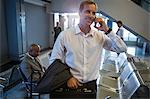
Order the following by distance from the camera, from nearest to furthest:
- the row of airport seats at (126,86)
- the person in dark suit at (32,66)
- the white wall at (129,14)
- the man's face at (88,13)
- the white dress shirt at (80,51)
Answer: the man's face at (88,13)
the white dress shirt at (80,51)
the row of airport seats at (126,86)
the person in dark suit at (32,66)
the white wall at (129,14)

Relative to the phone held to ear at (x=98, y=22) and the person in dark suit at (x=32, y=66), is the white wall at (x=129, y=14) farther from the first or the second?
the phone held to ear at (x=98, y=22)

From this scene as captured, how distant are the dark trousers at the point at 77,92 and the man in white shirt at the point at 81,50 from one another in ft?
0.10

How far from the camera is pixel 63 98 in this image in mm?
1855

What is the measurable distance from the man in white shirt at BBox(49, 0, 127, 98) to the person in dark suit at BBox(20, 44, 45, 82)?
2195mm

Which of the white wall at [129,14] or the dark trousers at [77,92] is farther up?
the white wall at [129,14]

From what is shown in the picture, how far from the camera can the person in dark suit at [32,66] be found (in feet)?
13.3

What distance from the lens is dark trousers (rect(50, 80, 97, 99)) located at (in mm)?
1839

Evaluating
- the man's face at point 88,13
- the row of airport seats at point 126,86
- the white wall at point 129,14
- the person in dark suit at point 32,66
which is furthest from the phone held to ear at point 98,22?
the white wall at point 129,14

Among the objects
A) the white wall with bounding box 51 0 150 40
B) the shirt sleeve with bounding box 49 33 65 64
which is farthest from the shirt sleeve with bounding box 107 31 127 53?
the white wall with bounding box 51 0 150 40

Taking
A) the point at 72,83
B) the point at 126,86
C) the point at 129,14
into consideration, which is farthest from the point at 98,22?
the point at 129,14

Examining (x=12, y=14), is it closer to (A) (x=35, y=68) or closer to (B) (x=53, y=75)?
(A) (x=35, y=68)

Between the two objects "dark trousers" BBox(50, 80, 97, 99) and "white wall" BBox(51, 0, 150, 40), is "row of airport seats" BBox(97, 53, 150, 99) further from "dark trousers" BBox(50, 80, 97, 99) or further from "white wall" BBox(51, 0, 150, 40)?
"dark trousers" BBox(50, 80, 97, 99)

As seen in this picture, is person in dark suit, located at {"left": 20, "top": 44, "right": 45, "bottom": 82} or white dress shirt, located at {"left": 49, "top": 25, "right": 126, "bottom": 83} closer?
white dress shirt, located at {"left": 49, "top": 25, "right": 126, "bottom": 83}

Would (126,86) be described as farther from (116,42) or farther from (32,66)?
(116,42)
